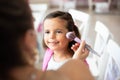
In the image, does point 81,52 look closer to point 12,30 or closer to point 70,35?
point 70,35

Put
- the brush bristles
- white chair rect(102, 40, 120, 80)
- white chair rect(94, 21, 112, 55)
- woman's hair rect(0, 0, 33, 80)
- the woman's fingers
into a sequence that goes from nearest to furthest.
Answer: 1. woman's hair rect(0, 0, 33, 80)
2. the woman's fingers
3. the brush bristles
4. white chair rect(102, 40, 120, 80)
5. white chair rect(94, 21, 112, 55)

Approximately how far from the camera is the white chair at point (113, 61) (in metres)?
1.04

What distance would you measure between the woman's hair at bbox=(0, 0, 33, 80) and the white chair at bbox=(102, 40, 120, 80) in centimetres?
67

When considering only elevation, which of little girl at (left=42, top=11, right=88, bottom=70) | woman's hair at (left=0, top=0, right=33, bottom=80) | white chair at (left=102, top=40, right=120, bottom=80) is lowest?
white chair at (left=102, top=40, right=120, bottom=80)

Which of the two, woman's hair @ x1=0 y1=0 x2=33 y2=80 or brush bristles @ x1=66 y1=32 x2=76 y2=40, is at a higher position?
woman's hair @ x1=0 y1=0 x2=33 y2=80

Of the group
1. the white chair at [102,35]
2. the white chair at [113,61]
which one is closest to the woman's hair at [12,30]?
the white chair at [113,61]

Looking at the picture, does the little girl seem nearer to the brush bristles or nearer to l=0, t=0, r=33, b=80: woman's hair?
the brush bristles

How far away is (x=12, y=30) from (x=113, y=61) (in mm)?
Result: 773

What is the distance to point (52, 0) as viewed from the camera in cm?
540

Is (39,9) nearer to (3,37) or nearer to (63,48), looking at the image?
(63,48)

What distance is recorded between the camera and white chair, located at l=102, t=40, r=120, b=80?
104 centimetres

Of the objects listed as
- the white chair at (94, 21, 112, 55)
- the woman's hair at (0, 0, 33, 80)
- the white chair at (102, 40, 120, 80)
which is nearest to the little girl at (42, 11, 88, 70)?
the white chair at (102, 40, 120, 80)

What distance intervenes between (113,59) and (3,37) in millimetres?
772

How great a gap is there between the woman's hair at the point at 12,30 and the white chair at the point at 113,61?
67cm
